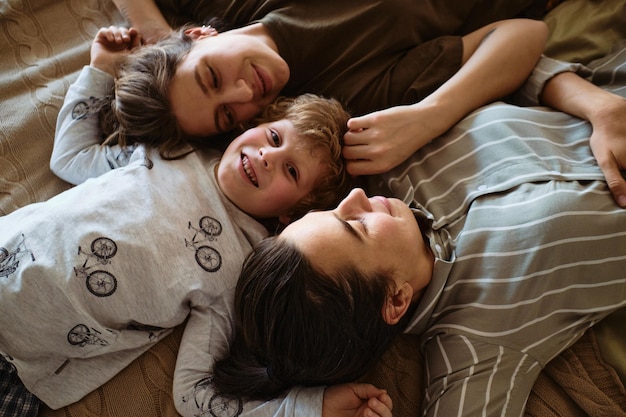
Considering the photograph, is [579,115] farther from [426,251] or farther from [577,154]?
[426,251]

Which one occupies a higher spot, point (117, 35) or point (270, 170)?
point (117, 35)

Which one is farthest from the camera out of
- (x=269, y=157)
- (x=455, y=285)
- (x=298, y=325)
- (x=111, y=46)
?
(x=111, y=46)

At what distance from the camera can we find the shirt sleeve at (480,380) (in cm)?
83

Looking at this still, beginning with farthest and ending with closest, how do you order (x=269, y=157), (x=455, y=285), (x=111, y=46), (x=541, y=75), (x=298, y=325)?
(x=111, y=46)
(x=541, y=75)
(x=269, y=157)
(x=455, y=285)
(x=298, y=325)

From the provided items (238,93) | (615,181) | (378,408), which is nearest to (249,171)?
(238,93)

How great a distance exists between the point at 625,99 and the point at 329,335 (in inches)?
32.0

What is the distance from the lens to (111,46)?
126cm

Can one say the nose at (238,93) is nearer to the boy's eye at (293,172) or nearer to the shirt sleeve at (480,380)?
the boy's eye at (293,172)

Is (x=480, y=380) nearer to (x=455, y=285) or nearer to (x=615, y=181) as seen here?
(x=455, y=285)

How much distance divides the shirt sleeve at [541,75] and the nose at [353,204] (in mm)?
577

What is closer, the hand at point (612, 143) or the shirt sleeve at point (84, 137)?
the hand at point (612, 143)

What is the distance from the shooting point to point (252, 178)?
103 cm

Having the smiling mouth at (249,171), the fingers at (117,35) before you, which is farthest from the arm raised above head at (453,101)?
the fingers at (117,35)

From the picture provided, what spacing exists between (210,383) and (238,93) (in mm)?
644
